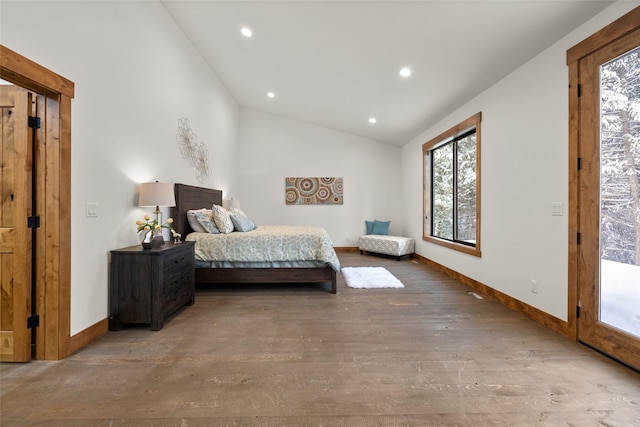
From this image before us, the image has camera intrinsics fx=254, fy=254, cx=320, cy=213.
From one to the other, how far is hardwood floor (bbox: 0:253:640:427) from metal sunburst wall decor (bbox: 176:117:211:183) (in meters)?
2.30

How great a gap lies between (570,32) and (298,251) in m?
3.39

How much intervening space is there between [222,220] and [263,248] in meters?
0.75

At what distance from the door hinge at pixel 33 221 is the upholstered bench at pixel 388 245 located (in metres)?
4.99

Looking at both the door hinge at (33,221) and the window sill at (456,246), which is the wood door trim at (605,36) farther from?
the door hinge at (33,221)

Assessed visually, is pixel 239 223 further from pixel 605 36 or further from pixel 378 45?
pixel 605 36

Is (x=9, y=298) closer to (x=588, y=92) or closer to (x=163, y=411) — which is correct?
(x=163, y=411)

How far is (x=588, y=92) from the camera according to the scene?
2.01 m

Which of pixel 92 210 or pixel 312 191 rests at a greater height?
pixel 312 191

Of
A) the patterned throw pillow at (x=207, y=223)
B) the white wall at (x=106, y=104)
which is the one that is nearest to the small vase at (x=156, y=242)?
the white wall at (x=106, y=104)

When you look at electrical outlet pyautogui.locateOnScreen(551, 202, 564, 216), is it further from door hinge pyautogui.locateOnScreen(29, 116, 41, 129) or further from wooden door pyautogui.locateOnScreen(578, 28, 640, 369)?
door hinge pyautogui.locateOnScreen(29, 116, 41, 129)

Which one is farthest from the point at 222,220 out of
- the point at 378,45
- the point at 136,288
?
the point at 378,45

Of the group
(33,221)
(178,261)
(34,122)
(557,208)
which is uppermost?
(34,122)

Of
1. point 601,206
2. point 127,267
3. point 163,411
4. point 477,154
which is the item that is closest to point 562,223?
point 601,206

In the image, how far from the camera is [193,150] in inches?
154
